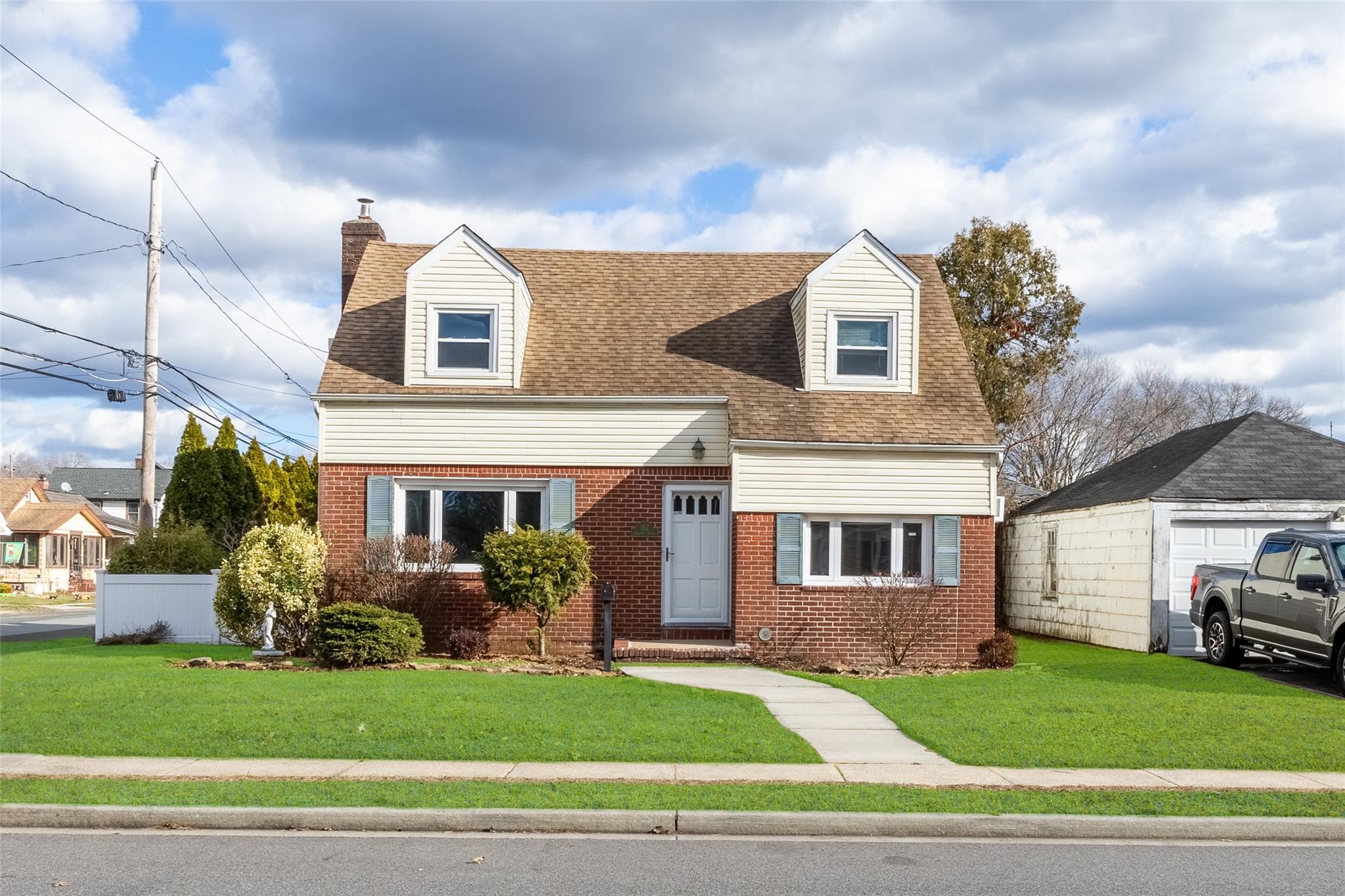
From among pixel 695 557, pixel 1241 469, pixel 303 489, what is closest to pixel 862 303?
pixel 695 557

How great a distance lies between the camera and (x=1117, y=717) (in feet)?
37.0

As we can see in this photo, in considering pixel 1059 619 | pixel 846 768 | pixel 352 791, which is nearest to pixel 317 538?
pixel 352 791

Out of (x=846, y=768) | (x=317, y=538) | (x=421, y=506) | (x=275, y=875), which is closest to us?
(x=275, y=875)

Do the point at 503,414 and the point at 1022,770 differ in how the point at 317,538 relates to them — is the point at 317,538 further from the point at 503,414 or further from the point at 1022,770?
the point at 1022,770

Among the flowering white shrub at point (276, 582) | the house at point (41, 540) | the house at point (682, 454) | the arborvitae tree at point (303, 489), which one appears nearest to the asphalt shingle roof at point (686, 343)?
the house at point (682, 454)

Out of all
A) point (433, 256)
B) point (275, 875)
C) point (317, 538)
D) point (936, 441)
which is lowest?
point (275, 875)

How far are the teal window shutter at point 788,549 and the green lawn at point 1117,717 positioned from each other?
86.7 inches

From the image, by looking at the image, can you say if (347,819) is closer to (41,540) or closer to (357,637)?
(357,637)

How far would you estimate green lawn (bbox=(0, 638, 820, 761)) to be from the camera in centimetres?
970

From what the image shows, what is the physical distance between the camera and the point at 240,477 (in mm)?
22750

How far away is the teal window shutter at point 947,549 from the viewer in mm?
17172

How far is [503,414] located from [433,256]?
286 centimetres

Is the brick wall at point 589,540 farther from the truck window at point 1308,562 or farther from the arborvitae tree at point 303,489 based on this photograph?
the arborvitae tree at point 303,489

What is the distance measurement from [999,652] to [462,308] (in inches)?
392
